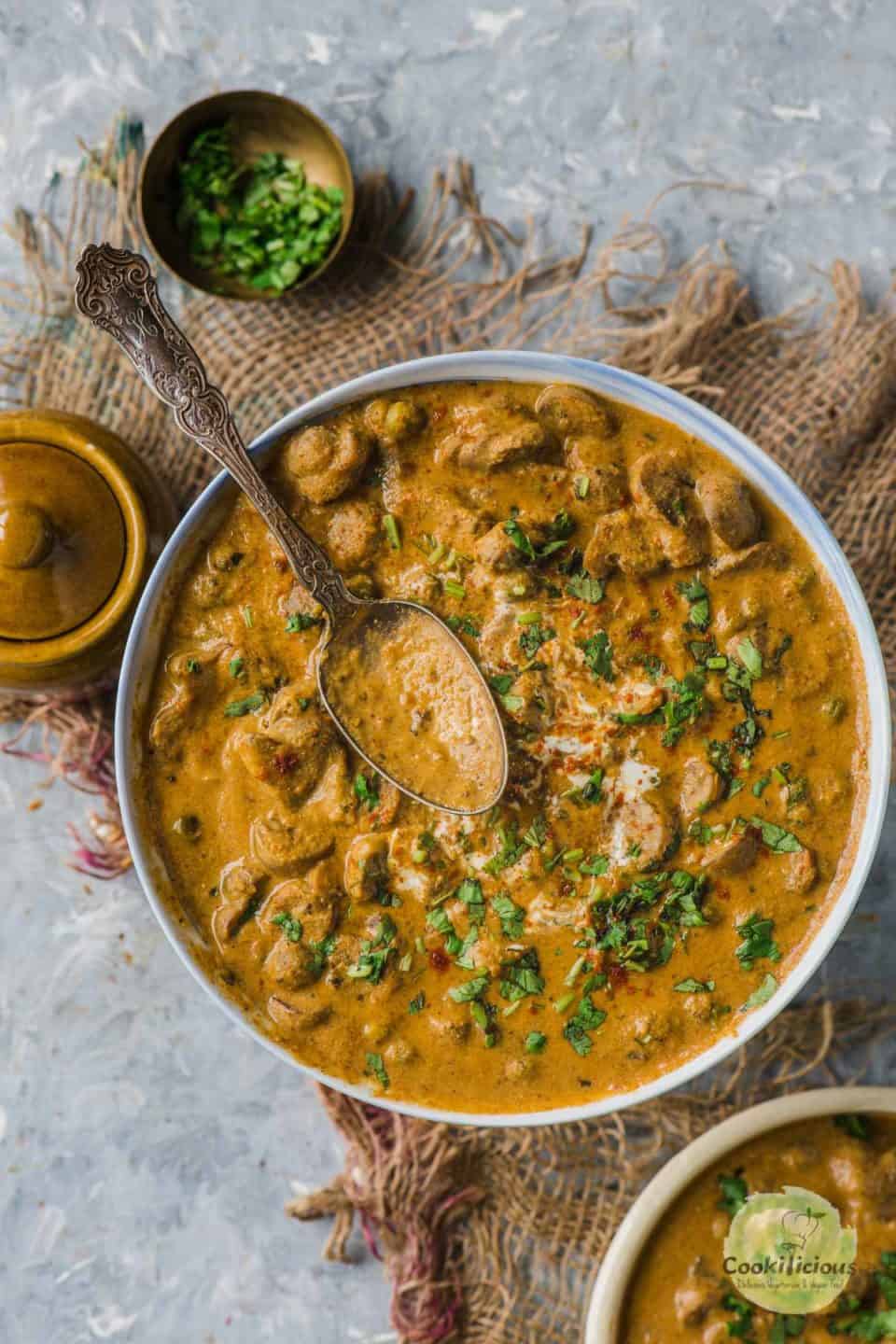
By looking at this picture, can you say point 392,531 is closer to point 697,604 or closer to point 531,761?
point 531,761

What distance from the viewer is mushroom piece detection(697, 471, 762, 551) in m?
3.62

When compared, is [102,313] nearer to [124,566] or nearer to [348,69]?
[124,566]

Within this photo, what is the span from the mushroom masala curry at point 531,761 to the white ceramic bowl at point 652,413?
56 mm

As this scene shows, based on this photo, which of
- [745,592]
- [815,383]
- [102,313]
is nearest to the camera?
[102,313]

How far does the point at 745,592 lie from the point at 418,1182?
2335 mm

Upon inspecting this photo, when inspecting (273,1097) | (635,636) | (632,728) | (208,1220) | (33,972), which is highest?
(635,636)

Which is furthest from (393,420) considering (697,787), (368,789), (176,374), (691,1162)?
(691,1162)

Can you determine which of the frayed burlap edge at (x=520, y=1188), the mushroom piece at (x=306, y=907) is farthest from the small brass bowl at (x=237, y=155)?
the frayed burlap edge at (x=520, y=1188)

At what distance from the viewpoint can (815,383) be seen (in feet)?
14.3

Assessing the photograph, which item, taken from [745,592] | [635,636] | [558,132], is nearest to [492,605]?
[635,636]

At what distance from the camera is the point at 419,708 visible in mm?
3811

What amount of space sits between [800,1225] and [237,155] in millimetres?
4074

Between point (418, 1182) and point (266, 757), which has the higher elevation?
point (266, 757)

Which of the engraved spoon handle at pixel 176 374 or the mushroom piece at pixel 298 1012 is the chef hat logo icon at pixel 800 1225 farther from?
the engraved spoon handle at pixel 176 374
